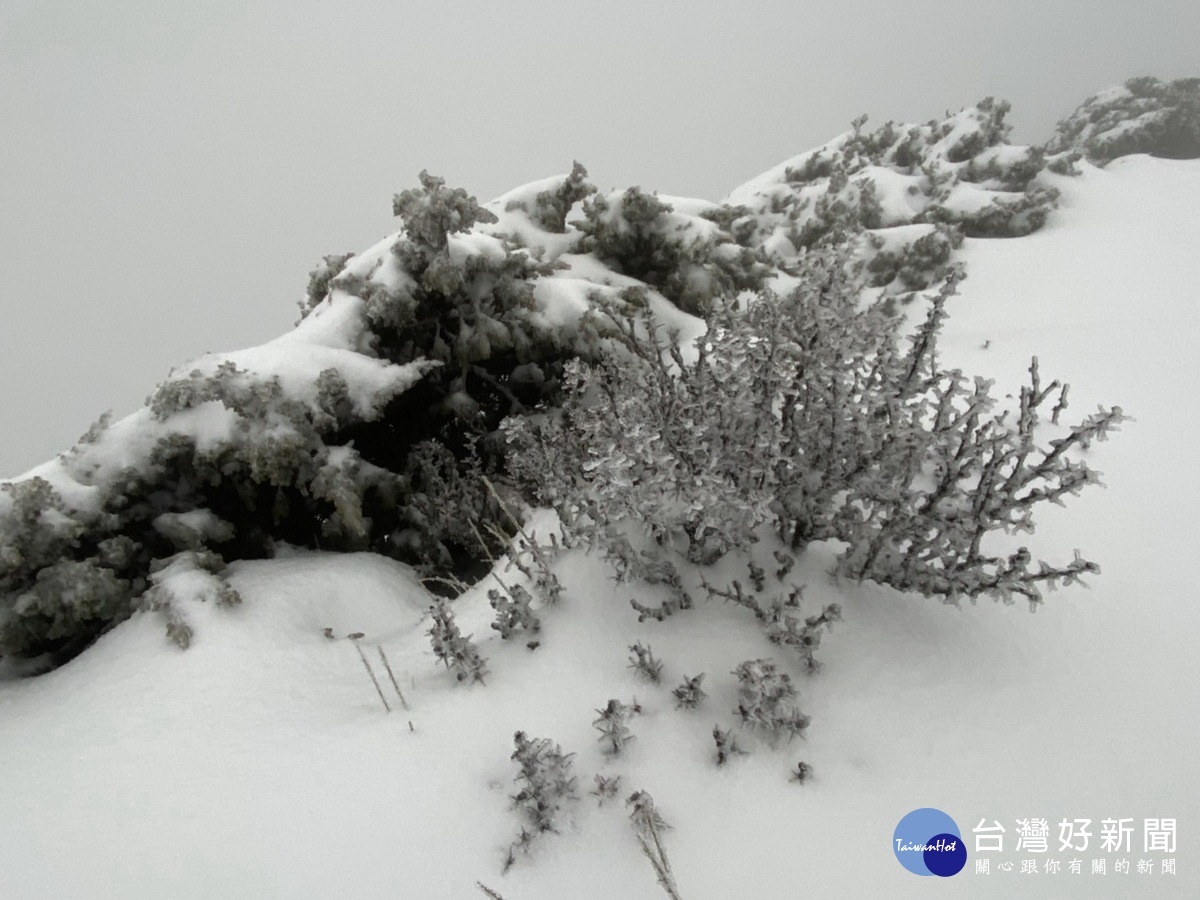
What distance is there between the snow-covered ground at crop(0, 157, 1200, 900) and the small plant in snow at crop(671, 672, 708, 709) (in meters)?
0.07

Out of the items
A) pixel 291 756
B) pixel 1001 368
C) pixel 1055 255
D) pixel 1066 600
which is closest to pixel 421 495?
pixel 291 756

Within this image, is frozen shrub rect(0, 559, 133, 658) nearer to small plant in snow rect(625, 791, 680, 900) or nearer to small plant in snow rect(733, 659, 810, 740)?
small plant in snow rect(625, 791, 680, 900)

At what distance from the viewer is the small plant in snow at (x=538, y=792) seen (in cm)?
274

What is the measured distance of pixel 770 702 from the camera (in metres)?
2.92

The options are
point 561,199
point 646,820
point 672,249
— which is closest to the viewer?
point 646,820

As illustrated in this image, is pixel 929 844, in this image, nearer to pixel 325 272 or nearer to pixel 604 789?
pixel 604 789

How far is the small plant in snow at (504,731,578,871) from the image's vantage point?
2.74 meters

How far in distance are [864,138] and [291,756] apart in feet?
63.5

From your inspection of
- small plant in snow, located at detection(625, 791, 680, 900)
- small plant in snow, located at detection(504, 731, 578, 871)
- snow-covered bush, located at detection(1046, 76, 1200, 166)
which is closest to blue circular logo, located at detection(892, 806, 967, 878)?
small plant in snow, located at detection(625, 791, 680, 900)

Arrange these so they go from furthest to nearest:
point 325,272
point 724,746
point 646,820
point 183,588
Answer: point 325,272 → point 183,588 → point 724,746 → point 646,820

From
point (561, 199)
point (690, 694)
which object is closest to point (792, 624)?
point (690, 694)

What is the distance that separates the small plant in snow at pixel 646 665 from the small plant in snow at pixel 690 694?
0.60ft

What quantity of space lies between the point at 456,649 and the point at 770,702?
5.95ft

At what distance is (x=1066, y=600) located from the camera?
358 centimetres
